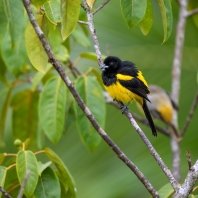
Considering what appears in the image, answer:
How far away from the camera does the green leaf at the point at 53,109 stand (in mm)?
3834

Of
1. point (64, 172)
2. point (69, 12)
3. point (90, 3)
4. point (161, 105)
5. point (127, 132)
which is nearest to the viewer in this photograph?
point (69, 12)

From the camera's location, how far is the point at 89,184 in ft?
16.2

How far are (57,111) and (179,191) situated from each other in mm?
1557

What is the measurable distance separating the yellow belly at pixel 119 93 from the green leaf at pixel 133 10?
184 cm

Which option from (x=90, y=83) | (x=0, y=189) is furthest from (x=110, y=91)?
(x=0, y=189)

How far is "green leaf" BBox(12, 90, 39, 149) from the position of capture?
4637mm

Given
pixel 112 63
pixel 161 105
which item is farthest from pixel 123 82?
pixel 161 105

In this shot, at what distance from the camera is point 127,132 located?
5.25 metres

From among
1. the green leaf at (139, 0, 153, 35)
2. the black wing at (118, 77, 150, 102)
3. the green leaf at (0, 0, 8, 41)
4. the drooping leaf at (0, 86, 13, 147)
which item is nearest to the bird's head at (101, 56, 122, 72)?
the black wing at (118, 77, 150, 102)

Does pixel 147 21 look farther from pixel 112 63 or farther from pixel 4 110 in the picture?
pixel 4 110

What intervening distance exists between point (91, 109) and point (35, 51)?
1.14 metres

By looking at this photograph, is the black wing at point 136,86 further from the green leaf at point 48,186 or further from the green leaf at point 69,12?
the green leaf at point 69,12

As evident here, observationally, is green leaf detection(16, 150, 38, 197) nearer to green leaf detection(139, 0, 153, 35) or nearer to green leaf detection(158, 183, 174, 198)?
green leaf detection(158, 183, 174, 198)

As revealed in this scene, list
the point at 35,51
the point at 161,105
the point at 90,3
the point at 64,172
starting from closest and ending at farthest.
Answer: the point at 90,3 < the point at 35,51 < the point at 64,172 < the point at 161,105
